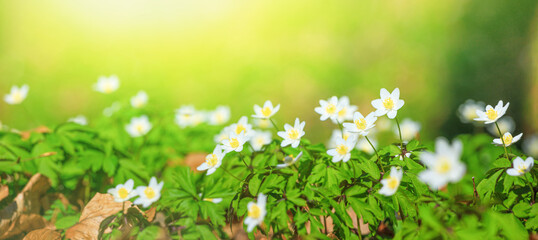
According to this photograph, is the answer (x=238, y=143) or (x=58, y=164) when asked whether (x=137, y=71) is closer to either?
(x=58, y=164)

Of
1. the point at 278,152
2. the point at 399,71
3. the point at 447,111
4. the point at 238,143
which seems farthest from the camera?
the point at 399,71

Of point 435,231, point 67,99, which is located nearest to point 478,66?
point 435,231

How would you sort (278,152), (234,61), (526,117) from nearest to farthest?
(278,152) < (526,117) < (234,61)

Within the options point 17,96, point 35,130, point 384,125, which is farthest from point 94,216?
point 384,125

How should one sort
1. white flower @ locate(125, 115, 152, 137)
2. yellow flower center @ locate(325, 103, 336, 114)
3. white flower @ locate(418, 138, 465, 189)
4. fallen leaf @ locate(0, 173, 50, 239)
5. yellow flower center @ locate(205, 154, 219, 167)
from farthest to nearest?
white flower @ locate(125, 115, 152, 137), fallen leaf @ locate(0, 173, 50, 239), yellow flower center @ locate(325, 103, 336, 114), yellow flower center @ locate(205, 154, 219, 167), white flower @ locate(418, 138, 465, 189)

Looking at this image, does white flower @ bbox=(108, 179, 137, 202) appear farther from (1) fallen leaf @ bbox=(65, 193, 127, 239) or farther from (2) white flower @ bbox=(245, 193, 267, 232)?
(2) white flower @ bbox=(245, 193, 267, 232)

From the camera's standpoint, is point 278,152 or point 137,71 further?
point 137,71

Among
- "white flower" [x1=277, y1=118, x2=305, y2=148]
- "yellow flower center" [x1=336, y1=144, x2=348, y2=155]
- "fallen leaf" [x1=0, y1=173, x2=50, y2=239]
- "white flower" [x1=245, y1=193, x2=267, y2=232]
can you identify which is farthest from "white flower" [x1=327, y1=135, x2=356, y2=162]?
"fallen leaf" [x1=0, y1=173, x2=50, y2=239]

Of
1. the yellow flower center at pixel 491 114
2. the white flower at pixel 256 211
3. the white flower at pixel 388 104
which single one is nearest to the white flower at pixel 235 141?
the white flower at pixel 256 211
